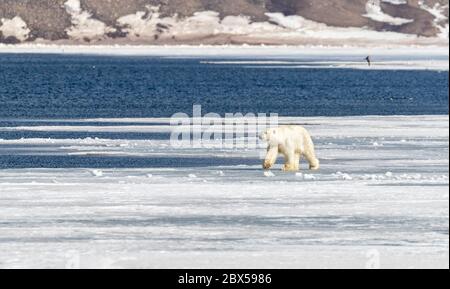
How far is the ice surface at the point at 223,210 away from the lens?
16.1 metres

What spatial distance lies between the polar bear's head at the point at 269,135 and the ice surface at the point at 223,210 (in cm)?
64

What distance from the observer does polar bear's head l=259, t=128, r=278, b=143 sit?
85.1 ft

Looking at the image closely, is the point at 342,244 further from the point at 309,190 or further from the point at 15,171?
the point at 15,171

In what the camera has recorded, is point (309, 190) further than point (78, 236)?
Yes

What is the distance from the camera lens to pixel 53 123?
45250 millimetres

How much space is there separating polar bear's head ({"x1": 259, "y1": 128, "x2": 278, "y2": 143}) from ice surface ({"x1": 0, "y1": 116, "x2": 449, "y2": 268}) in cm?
64

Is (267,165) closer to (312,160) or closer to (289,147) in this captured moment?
(289,147)

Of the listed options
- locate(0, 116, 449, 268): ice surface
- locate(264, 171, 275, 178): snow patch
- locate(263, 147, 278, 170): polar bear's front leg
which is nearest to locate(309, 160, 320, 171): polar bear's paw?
locate(0, 116, 449, 268): ice surface

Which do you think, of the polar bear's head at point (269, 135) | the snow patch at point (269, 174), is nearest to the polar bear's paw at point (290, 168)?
the polar bear's head at point (269, 135)

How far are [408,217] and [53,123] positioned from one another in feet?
89.5

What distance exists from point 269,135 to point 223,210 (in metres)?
6.07

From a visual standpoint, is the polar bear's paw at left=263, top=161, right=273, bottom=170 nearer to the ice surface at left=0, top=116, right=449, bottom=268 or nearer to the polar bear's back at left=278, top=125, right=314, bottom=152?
the ice surface at left=0, top=116, right=449, bottom=268

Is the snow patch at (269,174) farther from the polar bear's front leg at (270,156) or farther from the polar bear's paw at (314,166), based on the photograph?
the polar bear's paw at (314,166)

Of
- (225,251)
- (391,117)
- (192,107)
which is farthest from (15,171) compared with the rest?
(192,107)
